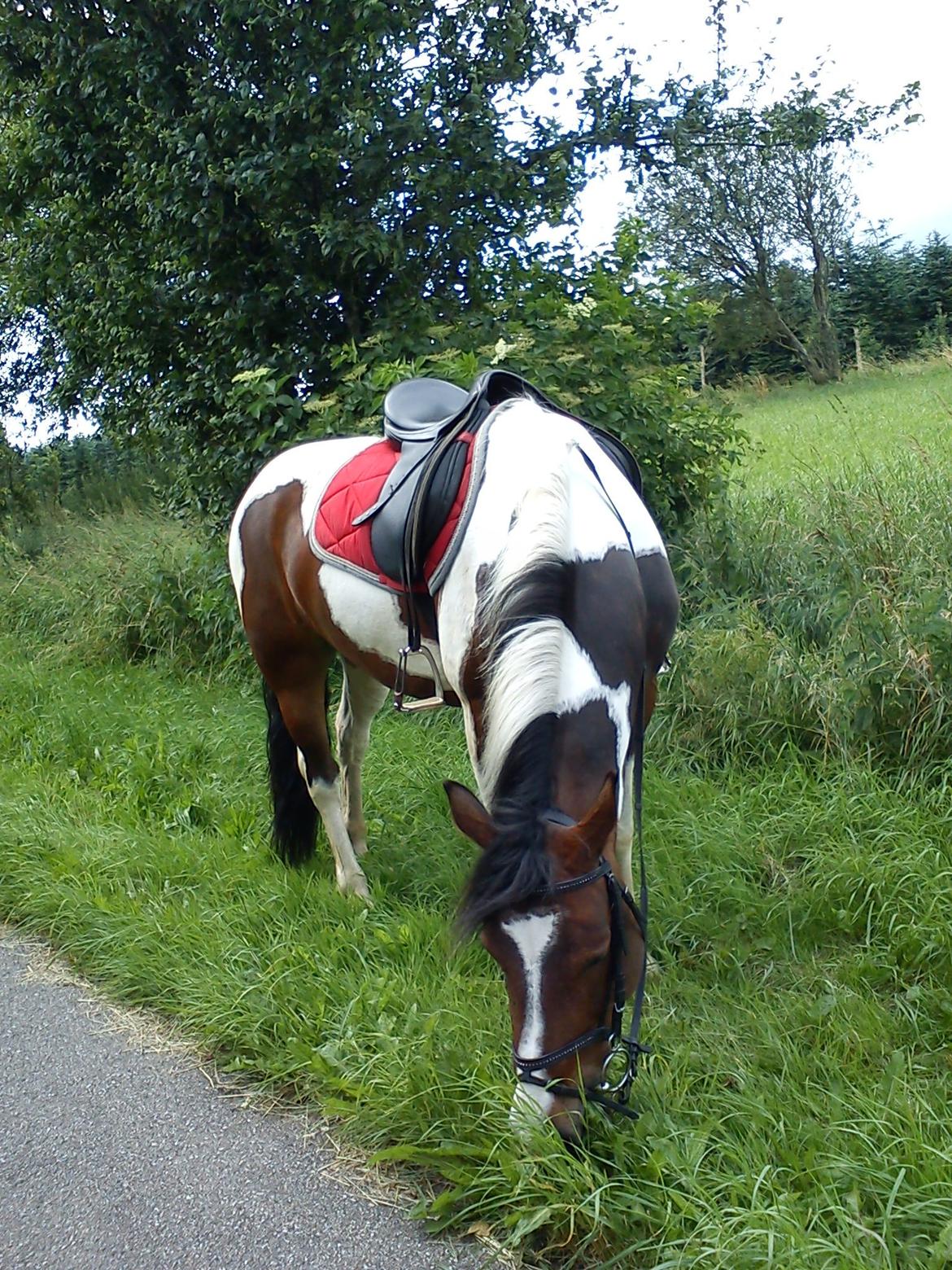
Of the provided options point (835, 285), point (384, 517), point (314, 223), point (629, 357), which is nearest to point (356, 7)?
point (314, 223)

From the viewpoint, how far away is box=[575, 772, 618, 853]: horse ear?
7.26ft

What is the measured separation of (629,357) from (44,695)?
4345mm

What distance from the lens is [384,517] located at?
3424mm

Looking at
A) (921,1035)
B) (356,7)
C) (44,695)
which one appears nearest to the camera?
(921,1035)

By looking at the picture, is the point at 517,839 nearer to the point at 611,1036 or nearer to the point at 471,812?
the point at 471,812

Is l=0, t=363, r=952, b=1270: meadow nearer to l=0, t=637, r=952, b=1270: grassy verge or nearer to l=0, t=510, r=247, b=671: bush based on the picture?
l=0, t=637, r=952, b=1270: grassy verge

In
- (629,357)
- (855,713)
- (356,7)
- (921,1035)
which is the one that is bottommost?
(921,1035)

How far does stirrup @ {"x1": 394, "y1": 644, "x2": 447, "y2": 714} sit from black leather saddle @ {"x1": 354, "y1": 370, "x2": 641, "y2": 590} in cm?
24

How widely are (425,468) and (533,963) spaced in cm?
164

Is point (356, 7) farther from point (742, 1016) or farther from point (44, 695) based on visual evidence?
point (742, 1016)

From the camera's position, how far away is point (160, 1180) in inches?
104

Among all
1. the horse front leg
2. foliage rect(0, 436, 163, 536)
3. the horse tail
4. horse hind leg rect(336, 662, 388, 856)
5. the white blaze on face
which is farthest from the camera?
foliage rect(0, 436, 163, 536)

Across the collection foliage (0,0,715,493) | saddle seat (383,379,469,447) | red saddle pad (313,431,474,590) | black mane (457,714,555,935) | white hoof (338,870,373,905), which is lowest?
white hoof (338,870,373,905)

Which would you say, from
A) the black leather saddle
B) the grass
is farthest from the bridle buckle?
the grass
